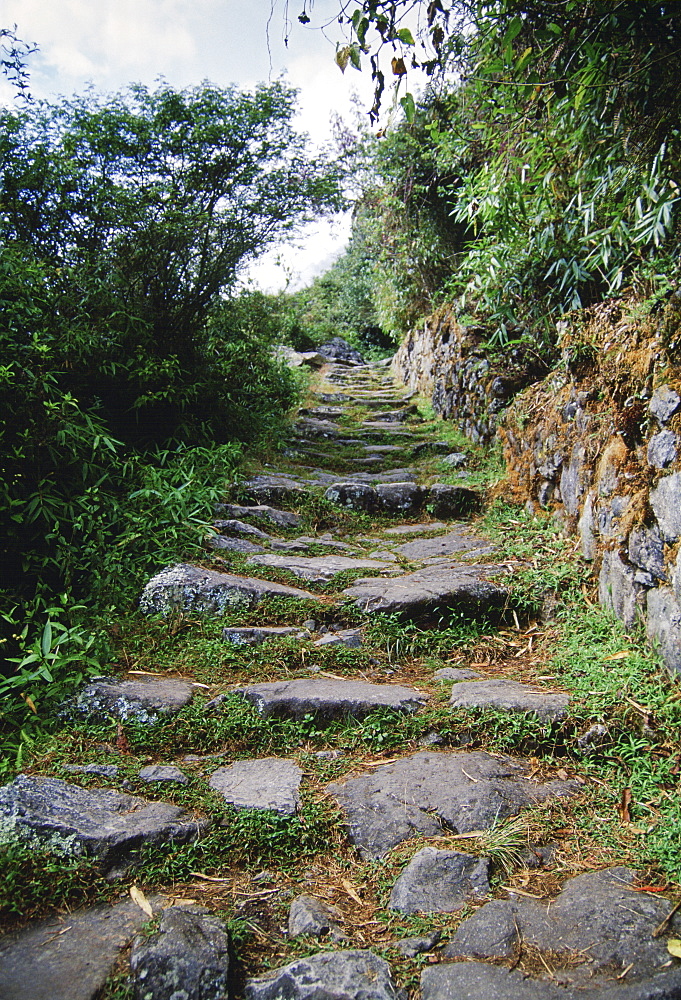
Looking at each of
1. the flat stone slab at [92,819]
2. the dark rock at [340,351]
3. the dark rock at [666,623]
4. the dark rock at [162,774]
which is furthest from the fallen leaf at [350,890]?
the dark rock at [340,351]

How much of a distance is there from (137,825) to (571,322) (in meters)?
3.98

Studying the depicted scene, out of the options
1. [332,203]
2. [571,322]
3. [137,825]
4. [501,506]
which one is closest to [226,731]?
[137,825]

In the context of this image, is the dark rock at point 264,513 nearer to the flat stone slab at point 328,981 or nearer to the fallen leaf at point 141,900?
the fallen leaf at point 141,900

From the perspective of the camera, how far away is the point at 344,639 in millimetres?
Answer: 2990

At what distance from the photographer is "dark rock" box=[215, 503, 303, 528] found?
13.7 feet

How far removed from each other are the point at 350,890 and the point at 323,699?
83cm

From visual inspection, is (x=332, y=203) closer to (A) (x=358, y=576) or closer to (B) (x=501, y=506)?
(B) (x=501, y=506)

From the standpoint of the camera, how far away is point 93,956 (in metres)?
1.37

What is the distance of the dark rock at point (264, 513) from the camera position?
13.7ft

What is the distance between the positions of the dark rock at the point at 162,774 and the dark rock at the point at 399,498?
3.12 meters

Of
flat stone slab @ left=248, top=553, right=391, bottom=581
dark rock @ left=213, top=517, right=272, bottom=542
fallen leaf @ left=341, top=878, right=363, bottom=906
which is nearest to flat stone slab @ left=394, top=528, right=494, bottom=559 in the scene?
flat stone slab @ left=248, top=553, right=391, bottom=581

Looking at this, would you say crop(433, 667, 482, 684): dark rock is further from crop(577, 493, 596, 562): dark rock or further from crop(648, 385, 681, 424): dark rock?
crop(648, 385, 681, 424): dark rock

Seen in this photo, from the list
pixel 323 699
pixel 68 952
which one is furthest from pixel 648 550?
pixel 68 952

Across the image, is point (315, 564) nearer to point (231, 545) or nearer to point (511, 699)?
point (231, 545)
